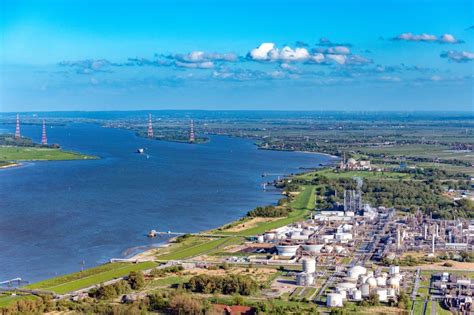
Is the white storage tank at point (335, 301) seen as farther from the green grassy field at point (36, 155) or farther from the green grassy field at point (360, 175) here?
the green grassy field at point (36, 155)

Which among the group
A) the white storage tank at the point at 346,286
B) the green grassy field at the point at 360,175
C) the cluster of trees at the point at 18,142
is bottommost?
the white storage tank at the point at 346,286

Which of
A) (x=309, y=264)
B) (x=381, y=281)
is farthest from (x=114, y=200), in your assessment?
(x=381, y=281)

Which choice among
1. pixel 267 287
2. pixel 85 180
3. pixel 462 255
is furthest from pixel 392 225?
pixel 85 180

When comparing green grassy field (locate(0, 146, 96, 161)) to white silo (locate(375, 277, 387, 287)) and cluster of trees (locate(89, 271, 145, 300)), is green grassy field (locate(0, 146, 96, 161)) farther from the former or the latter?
white silo (locate(375, 277, 387, 287))

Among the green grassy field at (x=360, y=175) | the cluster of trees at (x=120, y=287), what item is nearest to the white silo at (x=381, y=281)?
the cluster of trees at (x=120, y=287)

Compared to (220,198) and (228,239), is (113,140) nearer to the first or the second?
(220,198)

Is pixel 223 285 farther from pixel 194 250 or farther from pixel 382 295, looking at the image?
pixel 194 250
